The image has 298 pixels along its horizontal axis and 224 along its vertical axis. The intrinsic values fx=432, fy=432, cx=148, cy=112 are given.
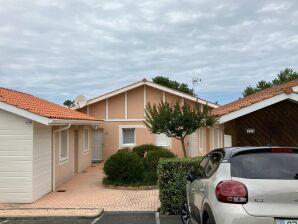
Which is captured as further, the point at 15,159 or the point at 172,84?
the point at 172,84

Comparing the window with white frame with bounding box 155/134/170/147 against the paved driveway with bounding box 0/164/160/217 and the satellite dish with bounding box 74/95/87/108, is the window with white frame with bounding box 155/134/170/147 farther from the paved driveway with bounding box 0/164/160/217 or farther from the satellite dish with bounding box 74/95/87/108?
the paved driveway with bounding box 0/164/160/217

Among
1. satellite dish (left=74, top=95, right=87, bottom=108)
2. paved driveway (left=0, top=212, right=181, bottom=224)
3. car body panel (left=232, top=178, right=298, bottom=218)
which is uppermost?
satellite dish (left=74, top=95, right=87, bottom=108)

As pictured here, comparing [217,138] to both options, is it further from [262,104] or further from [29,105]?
[29,105]

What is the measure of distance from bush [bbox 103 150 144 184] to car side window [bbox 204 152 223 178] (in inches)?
401

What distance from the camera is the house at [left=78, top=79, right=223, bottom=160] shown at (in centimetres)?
2853

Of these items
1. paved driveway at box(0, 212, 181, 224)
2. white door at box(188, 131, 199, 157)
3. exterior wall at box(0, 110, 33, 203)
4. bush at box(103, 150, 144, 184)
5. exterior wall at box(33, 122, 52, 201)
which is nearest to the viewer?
paved driveway at box(0, 212, 181, 224)

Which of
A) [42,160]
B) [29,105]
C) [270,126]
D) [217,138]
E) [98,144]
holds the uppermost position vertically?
[29,105]

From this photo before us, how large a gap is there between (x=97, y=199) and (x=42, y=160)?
2254 mm

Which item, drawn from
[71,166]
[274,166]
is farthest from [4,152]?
[274,166]

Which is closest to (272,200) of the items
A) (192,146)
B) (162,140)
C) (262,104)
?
(262,104)

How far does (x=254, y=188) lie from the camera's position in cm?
508

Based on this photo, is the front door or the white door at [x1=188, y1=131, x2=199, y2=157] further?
the white door at [x1=188, y1=131, x2=199, y2=157]

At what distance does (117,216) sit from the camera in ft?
36.0

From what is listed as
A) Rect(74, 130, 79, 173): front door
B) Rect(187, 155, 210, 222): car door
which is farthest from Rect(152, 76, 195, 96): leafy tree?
Rect(187, 155, 210, 222): car door
